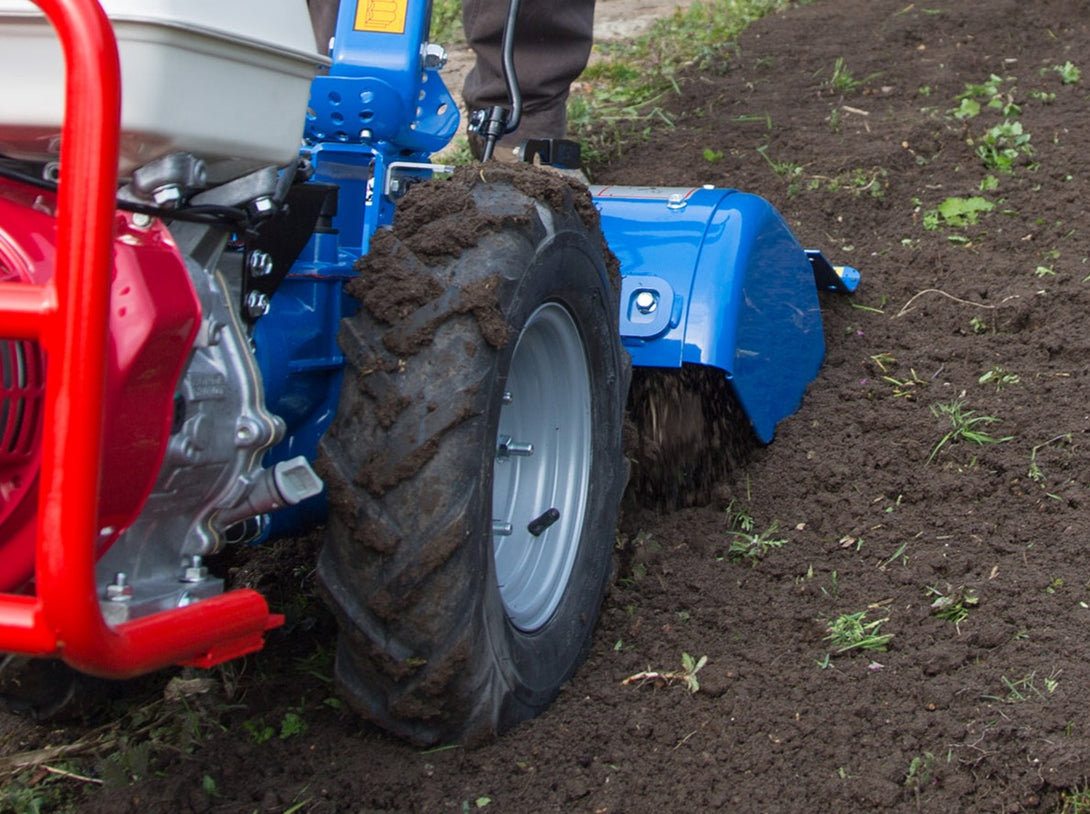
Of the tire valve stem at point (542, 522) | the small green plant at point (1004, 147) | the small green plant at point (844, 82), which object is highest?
the small green plant at point (844, 82)

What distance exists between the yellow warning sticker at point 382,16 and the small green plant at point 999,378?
1.58m

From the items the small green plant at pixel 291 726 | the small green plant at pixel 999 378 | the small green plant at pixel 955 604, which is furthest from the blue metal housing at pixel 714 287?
the small green plant at pixel 291 726

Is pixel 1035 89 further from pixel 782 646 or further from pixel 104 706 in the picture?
pixel 104 706

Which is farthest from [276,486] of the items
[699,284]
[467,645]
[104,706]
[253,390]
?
[699,284]

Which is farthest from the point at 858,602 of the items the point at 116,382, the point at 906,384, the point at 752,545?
the point at 116,382

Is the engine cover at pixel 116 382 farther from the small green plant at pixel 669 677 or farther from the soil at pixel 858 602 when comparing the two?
the small green plant at pixel 669 677

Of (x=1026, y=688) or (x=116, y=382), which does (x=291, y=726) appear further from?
(x=1026, y=688)

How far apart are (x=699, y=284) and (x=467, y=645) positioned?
1.09 metres

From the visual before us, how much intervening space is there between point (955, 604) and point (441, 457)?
1.09m

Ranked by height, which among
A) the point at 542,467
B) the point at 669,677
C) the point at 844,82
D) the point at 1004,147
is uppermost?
the point at 844,82

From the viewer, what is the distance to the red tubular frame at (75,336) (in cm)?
121

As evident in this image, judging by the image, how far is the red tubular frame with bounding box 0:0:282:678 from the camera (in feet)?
3.97

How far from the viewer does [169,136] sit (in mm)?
1438

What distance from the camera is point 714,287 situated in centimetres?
261
